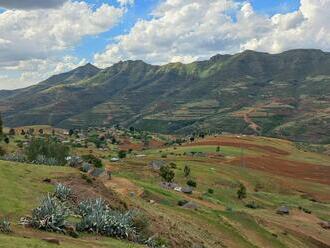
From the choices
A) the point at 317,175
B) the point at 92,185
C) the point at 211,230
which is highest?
the point at 92,185

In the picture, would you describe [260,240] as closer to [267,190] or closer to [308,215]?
[308,215]

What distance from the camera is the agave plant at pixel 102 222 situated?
2983 centimetres

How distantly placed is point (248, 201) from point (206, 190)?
7.75 metres

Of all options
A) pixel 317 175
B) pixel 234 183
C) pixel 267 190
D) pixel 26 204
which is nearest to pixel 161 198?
pixel 26 204

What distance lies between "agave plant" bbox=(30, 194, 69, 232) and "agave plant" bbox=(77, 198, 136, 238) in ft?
6.44

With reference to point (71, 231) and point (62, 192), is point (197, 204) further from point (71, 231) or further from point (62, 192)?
point (71, 231)

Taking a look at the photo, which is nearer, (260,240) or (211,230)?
(211,230)

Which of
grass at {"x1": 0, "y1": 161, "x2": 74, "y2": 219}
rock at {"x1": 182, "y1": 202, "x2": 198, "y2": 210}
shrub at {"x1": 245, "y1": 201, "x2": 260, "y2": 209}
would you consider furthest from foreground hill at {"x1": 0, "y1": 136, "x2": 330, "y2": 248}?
shrub at {"x1": 245, "y1": 201, "x2": 260, "y2": 209}

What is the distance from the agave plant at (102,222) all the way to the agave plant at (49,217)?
6.44 ft

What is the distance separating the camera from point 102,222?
30.3m

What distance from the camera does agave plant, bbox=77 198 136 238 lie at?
2983 centimetres

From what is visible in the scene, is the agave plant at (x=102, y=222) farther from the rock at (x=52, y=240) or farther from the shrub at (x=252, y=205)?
the shrub at (x=252, y=205)

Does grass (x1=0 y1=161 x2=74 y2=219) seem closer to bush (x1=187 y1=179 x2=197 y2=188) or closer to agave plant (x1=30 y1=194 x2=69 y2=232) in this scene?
agave plant (x1=30 y1=194 x2=69 y2=232)

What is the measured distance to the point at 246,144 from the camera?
185625 millimetres
